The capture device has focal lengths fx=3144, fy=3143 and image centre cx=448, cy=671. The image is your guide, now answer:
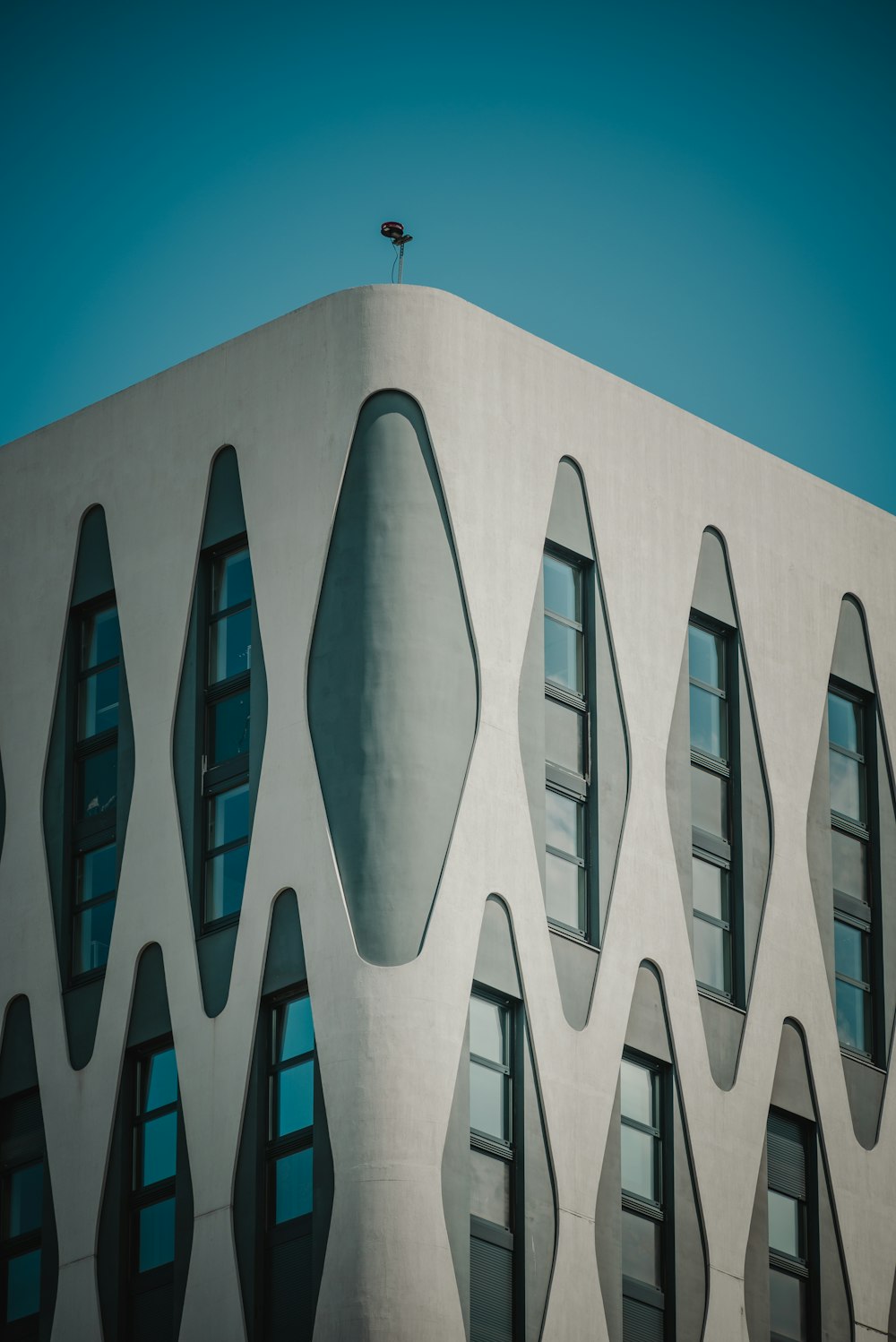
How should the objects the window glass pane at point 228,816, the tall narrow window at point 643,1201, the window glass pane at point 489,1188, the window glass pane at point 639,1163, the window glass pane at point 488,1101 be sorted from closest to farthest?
1. the window glass pane at point 489,1188
2. the window glass pane at point 488,1101
3. the tall narrow window at point 643,1201
4. the window glass pane at point 639,1163
5. the window glass pane at point 228,816

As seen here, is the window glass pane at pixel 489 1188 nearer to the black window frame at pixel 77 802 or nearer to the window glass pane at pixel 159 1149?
the window glass pane at pixel 159 1149

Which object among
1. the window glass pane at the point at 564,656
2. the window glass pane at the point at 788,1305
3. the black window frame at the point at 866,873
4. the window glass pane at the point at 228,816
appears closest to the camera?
the window glass pane at the point at 228,816

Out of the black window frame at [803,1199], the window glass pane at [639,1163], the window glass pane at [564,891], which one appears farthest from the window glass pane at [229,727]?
the black window frame at [803,1199]

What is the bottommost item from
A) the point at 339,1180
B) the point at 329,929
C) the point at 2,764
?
the point at 339,1180

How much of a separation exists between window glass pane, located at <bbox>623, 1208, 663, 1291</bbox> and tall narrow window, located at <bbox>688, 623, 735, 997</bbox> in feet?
14.2

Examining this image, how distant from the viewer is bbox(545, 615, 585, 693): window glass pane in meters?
50.6

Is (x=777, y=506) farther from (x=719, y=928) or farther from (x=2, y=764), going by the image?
(x=2, y=764)

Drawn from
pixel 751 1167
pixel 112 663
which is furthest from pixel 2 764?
pixel 751 1167

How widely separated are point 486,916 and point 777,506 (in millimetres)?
11489

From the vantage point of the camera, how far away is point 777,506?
55500 millimetres

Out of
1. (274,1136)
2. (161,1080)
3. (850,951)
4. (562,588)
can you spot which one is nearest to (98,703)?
(161,1080)

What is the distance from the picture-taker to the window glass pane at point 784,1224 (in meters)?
51.3

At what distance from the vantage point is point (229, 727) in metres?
50.1

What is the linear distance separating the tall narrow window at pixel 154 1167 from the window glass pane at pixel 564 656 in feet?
28.2
